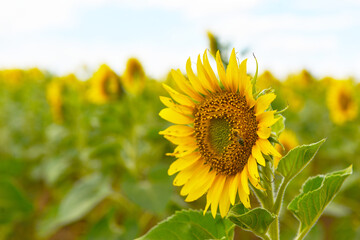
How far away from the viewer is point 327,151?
13.1 feet

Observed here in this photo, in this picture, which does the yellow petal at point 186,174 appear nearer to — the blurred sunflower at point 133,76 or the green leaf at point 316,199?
the green leaf at point 316,199

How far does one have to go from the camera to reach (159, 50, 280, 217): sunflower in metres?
0.98

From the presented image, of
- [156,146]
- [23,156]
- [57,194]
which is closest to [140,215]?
[156,146]

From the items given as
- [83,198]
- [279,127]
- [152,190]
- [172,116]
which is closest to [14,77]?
[83,198]

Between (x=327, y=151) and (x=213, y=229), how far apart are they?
10.6 ft

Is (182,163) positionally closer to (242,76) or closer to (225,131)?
(225,131)

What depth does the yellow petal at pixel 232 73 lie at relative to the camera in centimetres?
96

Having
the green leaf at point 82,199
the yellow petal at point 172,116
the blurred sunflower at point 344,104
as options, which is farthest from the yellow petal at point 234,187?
the blurred sunflower at point 344,104

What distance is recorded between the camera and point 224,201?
40.3 inches

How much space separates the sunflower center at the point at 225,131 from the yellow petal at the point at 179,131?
0.06ft

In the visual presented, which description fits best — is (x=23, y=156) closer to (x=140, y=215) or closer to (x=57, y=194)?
(x=57, y=194)

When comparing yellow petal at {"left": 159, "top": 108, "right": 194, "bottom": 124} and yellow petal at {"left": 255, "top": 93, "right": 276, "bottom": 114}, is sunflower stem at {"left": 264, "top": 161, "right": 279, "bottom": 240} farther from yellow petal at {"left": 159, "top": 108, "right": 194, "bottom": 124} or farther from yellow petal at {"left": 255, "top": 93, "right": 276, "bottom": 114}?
yellow petal at {"left": 159, "top": 108, "right": 194, "bottom": 124}

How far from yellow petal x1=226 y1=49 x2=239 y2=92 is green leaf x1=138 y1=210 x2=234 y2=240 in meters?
0.33

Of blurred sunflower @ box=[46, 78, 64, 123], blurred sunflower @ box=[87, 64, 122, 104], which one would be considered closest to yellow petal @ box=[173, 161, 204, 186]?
blurred sunflower @ box=[87, 64, 122, 104]
